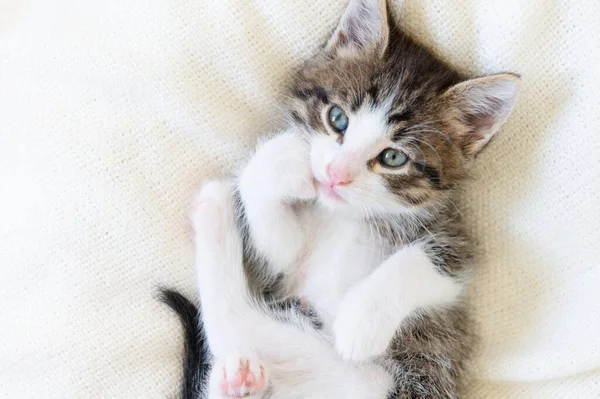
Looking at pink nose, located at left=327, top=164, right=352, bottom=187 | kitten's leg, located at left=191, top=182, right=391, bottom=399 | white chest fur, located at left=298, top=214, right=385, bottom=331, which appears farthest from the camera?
white chest fur, located at left=298, top=214, right=385, bottom=331

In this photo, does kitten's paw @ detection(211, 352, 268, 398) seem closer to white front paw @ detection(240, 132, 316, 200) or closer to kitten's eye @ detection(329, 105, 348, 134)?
white front paw @ detection(240, 132, 316, 200)

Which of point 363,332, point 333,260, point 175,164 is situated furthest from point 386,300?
point 175,164

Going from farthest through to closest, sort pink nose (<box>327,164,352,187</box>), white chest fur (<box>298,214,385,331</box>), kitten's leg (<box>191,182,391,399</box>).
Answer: white chest fur (<box>298,214,385,331</box>), kitten's leg (<box>191,182,391,399</box>), pink nose (<box>327,164,352,187</box>)

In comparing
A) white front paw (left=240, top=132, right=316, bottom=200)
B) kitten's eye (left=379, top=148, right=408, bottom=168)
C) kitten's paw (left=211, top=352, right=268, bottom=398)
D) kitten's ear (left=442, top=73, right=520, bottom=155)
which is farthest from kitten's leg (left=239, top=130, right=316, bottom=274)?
kitten's ear (left=442, top=73, right=520, bottom=155)

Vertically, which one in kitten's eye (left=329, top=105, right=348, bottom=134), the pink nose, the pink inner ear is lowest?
the pink inner ear

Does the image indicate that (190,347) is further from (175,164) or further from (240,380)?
(175,164)

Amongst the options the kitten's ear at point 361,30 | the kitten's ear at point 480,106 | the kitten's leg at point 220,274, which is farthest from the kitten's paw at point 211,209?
the kitten's ear at point 480,106
